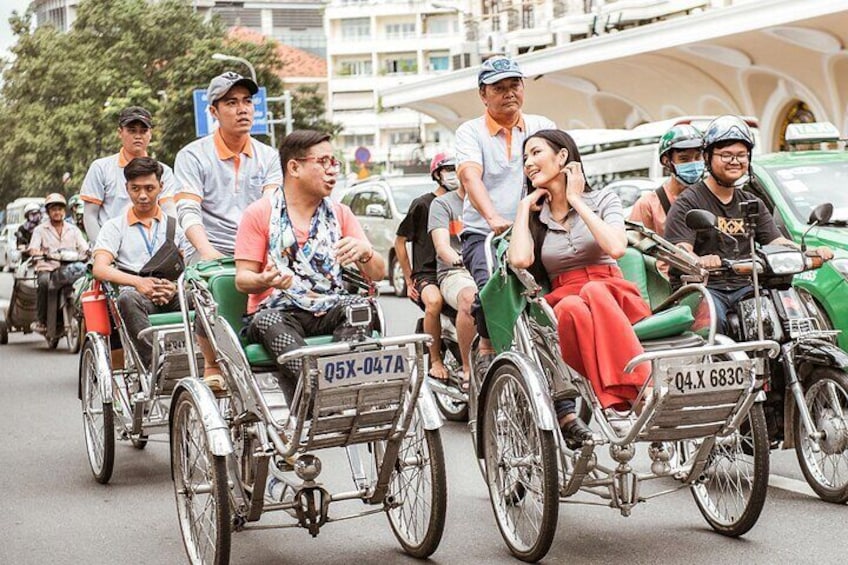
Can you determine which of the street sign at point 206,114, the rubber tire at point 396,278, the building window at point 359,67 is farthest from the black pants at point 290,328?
the building window at point 359,67

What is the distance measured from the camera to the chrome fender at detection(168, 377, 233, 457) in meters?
5.99

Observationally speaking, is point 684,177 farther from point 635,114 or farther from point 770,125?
point 635,114

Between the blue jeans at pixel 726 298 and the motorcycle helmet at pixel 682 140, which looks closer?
the blue jeans at pixel 726 298

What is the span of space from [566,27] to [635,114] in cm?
508

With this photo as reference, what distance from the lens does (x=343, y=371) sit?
5.82m

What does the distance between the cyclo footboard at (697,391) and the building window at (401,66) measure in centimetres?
10439

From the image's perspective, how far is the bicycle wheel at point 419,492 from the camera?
6.16 meters

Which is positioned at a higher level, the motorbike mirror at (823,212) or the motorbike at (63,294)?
the motorbike mirror at (823,212)

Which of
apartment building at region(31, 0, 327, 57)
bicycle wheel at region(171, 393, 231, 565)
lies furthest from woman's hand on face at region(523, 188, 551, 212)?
apartment building at region(31, 0, 327, 57)

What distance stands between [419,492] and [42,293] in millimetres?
11621

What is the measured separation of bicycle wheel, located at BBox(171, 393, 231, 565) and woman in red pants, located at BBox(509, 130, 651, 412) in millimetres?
1486

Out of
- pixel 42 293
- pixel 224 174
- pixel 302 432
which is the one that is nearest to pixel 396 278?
pixel 42 293

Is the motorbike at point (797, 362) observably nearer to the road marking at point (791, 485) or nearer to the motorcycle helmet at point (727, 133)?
the road marking at point (791, 485)

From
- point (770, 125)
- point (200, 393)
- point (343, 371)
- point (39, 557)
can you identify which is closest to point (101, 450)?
point (39, 557)
